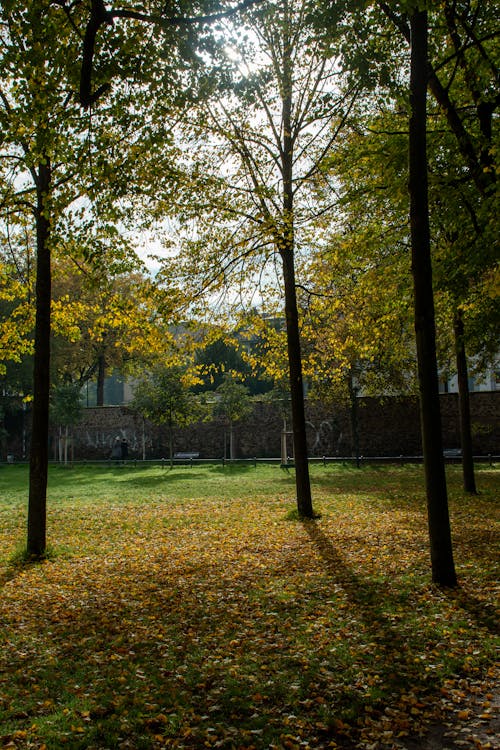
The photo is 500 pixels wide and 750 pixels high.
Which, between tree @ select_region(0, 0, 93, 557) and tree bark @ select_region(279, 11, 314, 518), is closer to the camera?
tree @ select_region(0, 0, 93, 557)

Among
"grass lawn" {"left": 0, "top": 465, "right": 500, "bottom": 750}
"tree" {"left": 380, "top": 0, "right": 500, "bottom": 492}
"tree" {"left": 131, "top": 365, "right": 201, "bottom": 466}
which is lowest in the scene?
"grass lawn" {"left": 0, "top": 465, "right": 500, "bottom": 750}

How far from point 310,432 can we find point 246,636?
26914 millimetres

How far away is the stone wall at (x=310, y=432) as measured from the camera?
28.2m

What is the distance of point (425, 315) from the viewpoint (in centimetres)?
636

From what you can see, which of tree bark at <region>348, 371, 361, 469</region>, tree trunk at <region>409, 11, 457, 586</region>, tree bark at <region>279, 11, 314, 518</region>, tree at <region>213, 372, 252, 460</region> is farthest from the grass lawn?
tree at <region>213, 372, 252, 460</region>

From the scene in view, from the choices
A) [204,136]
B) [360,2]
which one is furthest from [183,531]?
[360,2]

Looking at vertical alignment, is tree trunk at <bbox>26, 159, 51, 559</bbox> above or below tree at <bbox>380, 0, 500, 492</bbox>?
below

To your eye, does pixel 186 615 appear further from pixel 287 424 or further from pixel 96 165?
pixel 287 424

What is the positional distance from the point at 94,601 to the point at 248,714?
342cm

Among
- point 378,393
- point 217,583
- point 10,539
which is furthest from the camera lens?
point 378,393

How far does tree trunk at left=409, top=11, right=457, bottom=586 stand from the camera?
6.36 m

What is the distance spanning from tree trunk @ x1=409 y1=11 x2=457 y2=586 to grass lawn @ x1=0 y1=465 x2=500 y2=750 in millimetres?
734

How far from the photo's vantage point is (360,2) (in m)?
6.22

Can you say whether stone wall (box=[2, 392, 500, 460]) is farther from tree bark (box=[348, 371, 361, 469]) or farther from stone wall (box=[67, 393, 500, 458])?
tree bark (box=[348, 371, 361, 469])
